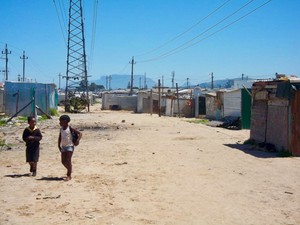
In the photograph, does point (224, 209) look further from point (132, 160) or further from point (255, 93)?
point (255, 93)

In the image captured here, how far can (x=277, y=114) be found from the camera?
45.7 feet

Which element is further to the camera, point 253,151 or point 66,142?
point 253,151

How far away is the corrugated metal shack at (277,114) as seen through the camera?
12.6m

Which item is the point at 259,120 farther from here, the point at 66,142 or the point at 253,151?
the point at 66,142

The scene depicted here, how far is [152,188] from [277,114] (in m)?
7.70

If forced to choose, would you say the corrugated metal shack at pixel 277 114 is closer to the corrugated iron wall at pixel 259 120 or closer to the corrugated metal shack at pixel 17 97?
the corrugated iron wall at pixel 259 120

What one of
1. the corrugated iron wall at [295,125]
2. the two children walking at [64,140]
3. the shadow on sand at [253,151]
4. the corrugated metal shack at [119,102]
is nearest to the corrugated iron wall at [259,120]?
the shadow on sand at [253,151]

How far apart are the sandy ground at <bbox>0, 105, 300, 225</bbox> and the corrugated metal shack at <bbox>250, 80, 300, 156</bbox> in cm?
85

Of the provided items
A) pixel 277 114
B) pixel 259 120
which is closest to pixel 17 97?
pixel 259 120

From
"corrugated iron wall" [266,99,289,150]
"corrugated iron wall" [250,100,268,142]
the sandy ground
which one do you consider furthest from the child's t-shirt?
"corrugated iron wall" [250,100,268,142]

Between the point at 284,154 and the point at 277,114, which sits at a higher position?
the point at 277,114

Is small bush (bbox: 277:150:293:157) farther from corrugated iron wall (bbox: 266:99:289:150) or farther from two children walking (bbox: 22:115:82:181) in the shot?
two children walking (bbox: 22:115:82:181)

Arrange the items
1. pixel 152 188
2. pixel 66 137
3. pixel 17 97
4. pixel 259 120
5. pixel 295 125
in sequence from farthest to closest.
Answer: pixel 17 97 < pixel 259 120 < pixel 295 125 < pixel 66 137 < pixel 152 188

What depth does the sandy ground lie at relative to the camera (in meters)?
5.91
